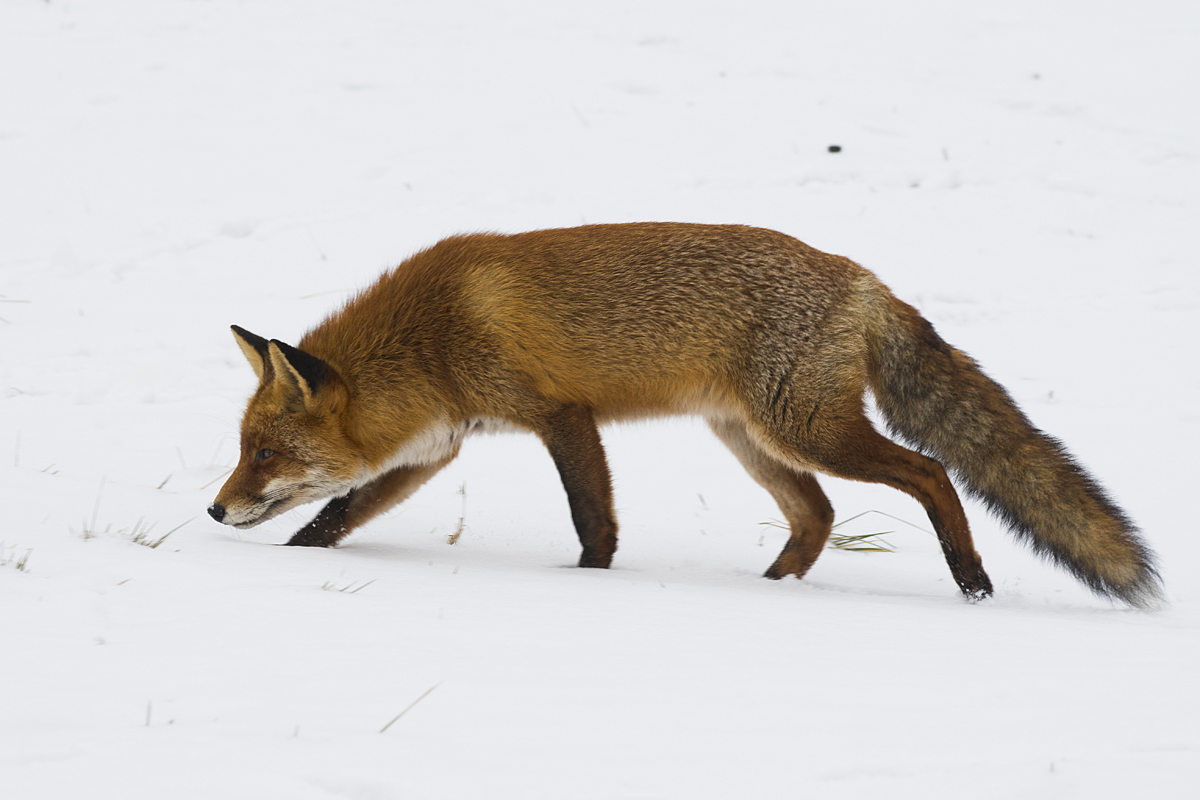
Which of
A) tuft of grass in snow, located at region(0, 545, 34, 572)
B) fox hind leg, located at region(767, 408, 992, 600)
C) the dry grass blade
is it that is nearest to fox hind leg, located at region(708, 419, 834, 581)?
fox hind leg, located at region(767, 408, 992, 600)

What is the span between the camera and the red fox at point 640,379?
436cm

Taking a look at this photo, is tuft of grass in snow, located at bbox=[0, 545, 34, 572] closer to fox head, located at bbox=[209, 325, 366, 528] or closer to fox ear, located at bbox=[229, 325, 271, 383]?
fox head, located at bbox=[209, 325, 366, 528]

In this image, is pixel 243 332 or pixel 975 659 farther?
pixel 243 332

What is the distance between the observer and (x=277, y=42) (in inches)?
488

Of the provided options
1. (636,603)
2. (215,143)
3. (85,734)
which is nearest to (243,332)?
(636,603)

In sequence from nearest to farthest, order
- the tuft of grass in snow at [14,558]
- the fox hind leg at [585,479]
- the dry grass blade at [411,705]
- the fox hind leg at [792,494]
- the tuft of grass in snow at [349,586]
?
the dry grass blade at [411,705], the tuft of grass in snow at [14,558], the tuft of grass in snow at [349,586], the fox hind leg at [585,479], the fox hind leg at [792,494]

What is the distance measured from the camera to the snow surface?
2.03m

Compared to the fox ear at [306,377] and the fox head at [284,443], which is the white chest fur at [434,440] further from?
the fox ear at [306,377]

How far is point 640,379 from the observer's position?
4.57 m

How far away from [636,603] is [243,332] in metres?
2.41

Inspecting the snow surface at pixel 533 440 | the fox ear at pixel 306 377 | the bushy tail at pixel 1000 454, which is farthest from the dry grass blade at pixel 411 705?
the bushy tail at pixel 1000 454

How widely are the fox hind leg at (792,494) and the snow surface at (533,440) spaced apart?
9.2 inches

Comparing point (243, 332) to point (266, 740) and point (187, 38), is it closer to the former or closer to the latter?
point (266, 740)

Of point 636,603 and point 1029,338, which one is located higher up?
point 636,603
